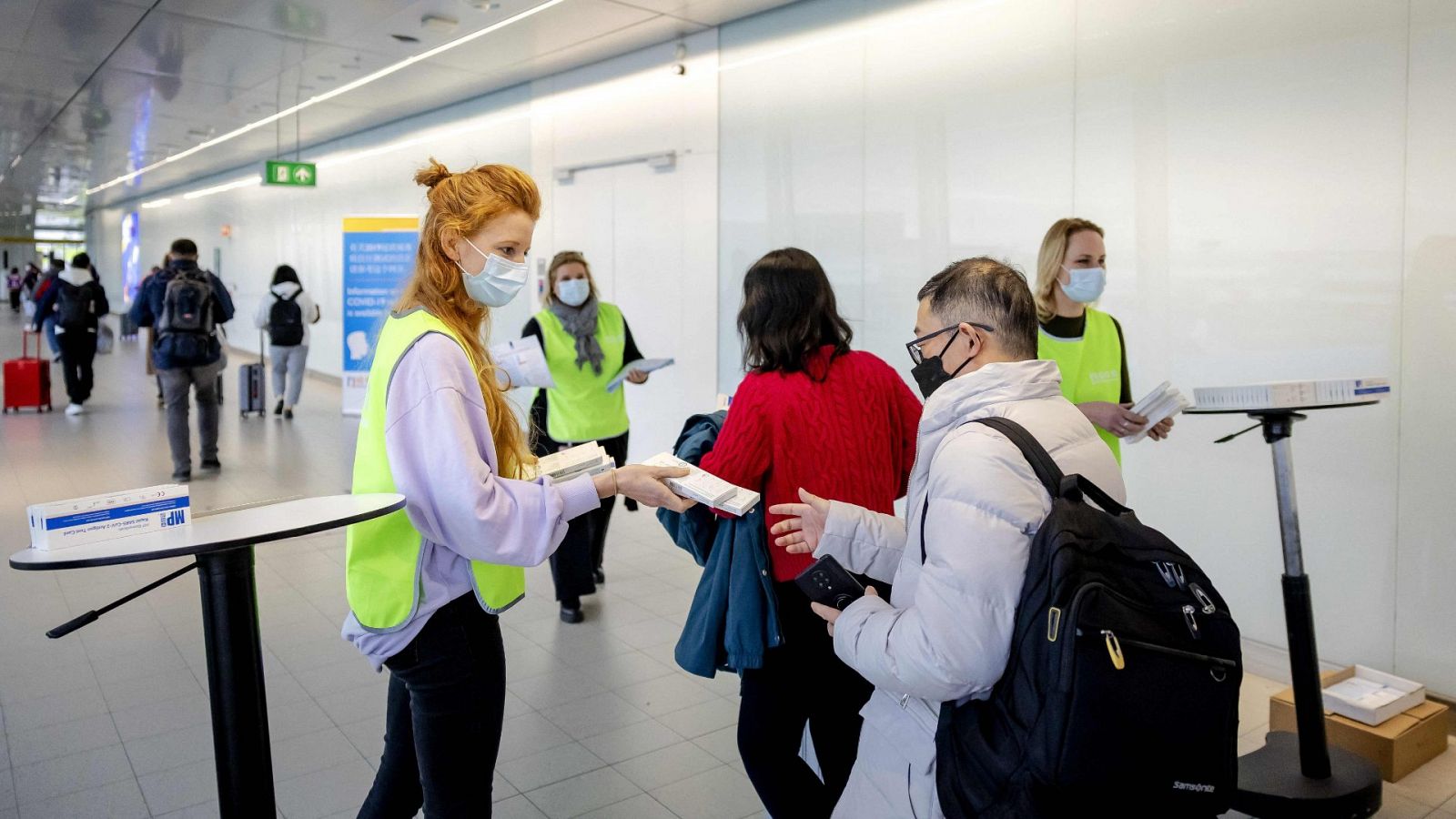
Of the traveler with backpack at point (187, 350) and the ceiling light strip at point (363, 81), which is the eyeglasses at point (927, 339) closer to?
the ceiling light strip at point (363, 81)

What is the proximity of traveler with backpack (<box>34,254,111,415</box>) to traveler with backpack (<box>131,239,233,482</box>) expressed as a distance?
3.78 m

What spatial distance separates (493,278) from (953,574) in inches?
41.6

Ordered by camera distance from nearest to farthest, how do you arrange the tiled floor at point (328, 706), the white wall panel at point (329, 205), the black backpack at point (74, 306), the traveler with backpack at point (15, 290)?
the tiled floor at point (328, 706)
the white wall panel at point (329, 205)
the black backpack at point (74, 306)
the traveler with backpack at point (15, 290)

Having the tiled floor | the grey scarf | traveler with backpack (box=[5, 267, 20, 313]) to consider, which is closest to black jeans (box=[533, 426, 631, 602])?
the tiled floor

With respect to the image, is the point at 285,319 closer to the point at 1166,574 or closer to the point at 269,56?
the point at 269,56

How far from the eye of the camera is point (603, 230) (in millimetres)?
8242

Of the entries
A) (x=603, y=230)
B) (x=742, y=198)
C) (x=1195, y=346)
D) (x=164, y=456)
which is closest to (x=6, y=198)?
(x=164, y=456)

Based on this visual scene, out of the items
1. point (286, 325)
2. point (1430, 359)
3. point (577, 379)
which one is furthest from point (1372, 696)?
point (286, 325)

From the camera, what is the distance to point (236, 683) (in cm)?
175

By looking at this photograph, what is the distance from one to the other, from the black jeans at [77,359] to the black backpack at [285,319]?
79.6 inches

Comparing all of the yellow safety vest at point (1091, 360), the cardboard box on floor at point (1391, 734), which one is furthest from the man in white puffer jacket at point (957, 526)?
the cardboard box on floor at point (1391, 734)

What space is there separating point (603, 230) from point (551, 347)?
3754mm

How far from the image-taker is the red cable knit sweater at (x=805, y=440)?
2.36 meters

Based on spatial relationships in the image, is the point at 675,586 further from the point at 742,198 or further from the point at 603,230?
the point at 603,230
